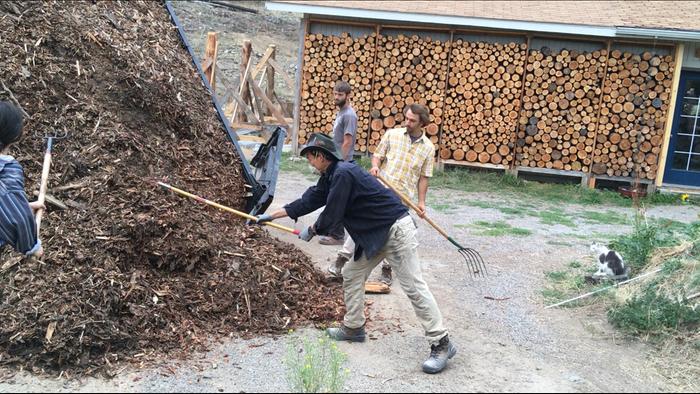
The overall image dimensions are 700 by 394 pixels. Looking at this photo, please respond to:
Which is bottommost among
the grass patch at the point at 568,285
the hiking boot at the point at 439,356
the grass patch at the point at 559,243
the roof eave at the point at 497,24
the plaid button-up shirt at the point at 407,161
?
the hiking boot at the point at 439,356

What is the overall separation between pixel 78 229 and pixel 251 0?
24610mm

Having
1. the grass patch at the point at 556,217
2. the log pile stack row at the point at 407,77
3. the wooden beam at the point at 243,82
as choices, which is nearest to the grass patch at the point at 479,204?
the grass patch at the point at 556,217

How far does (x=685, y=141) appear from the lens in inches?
461

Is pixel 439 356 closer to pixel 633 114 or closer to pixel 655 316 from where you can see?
pixel 655 316

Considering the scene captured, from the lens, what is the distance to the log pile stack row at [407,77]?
1186 cm

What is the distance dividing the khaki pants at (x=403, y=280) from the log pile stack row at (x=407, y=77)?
7.54 m

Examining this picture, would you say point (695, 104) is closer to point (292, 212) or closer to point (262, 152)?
point (262, 152)

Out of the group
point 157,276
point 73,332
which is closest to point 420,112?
point 157,276

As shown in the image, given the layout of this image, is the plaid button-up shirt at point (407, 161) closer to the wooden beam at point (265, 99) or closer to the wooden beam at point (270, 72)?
the wooden beam at point (265, 99)

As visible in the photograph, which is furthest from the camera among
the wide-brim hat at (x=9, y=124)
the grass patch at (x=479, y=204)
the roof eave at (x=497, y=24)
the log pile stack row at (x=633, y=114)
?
the log pile stack row at (x=633, y=114)

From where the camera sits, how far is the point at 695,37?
10648mm

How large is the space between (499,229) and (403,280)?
4195 millimetres

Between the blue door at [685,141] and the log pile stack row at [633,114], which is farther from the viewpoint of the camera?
the blue door at [685,141]

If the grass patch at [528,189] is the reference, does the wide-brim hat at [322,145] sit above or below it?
above
